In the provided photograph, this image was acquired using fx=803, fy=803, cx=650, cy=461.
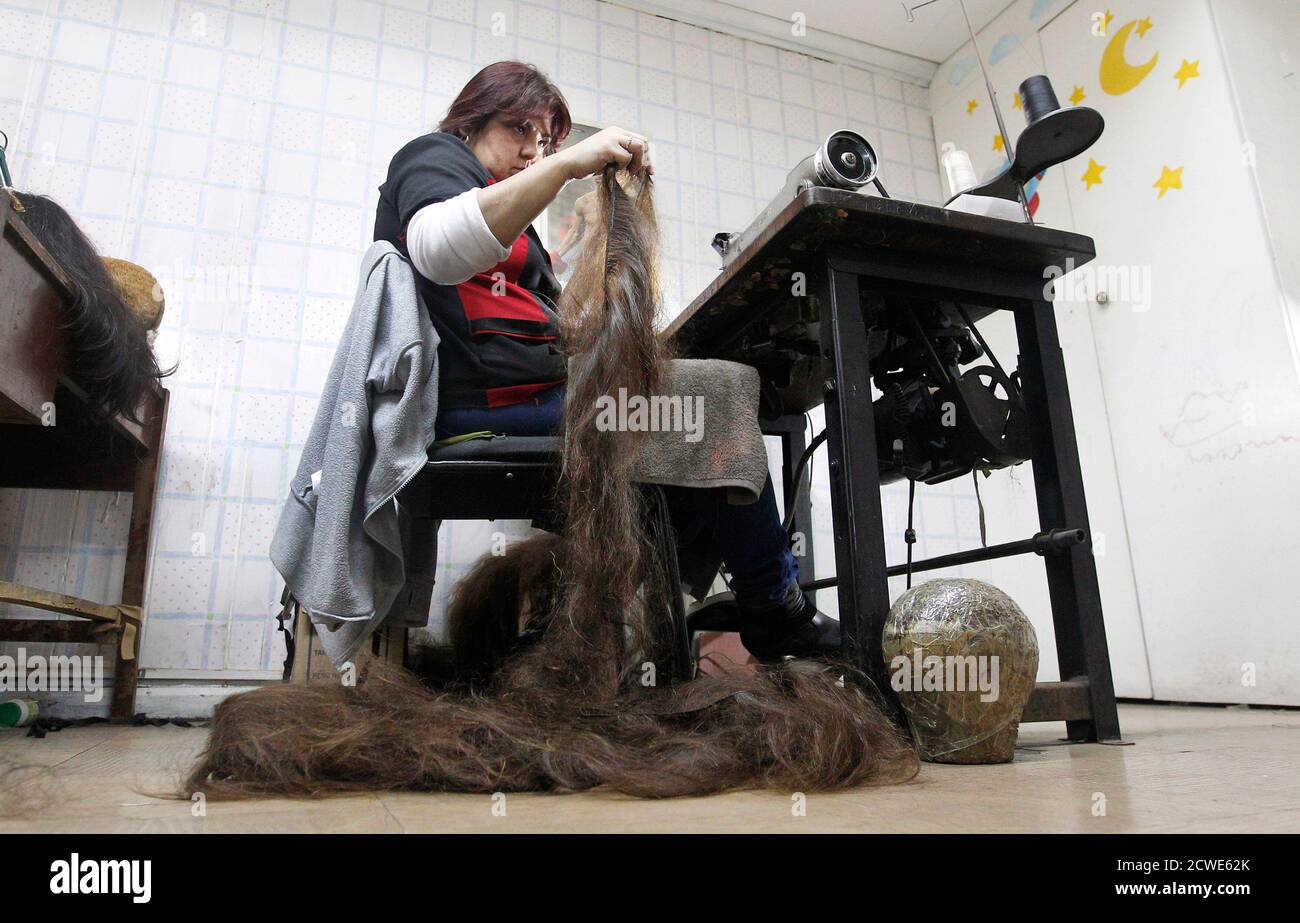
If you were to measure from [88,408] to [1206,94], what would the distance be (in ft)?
8.51


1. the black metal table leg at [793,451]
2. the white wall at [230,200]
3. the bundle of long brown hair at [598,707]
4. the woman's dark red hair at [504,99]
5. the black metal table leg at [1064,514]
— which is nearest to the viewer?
the bundle of long brown hair at [598,707]

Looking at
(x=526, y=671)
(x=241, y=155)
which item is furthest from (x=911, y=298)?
(x=241, y=155)

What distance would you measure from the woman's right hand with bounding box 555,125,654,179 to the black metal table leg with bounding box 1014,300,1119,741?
2.06 ft

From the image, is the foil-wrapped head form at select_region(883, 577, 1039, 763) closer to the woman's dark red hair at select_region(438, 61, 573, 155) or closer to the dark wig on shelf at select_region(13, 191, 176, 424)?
the woman's dark red hair at select_region(438, 61, 573, 155)

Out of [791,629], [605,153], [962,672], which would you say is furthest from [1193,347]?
[605,153]

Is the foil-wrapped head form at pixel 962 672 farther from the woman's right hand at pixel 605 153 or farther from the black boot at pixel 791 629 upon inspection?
the woman's right hand at pixel 605 153

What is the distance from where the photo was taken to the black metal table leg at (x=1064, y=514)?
1108 millimetres

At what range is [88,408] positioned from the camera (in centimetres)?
146

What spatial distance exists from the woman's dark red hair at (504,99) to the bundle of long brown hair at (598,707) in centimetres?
35

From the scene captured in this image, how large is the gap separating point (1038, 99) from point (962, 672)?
96cm

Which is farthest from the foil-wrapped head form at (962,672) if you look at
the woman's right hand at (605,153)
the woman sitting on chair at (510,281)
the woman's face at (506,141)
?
the woman's face at (506,141)

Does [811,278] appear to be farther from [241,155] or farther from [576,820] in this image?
[241,155]

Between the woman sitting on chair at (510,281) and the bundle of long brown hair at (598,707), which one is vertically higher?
the woman sitting on chair at (510,281)

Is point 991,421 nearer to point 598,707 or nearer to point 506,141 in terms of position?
point 598,707
